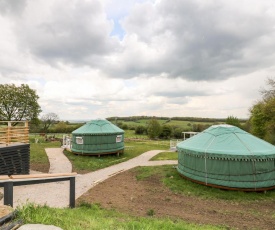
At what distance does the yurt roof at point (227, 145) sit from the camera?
1066 cm

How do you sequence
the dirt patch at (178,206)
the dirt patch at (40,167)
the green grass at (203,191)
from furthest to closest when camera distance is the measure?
the dirt patch at (40,167) → the green grass at (203,191) → the dirt patch at (178,206)

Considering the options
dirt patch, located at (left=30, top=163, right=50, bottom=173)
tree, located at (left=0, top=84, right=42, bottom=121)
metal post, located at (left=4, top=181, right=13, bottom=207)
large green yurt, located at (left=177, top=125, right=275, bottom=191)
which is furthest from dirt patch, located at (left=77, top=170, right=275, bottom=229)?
tree, located at (left=0, top=84, right=42, bottom=121)

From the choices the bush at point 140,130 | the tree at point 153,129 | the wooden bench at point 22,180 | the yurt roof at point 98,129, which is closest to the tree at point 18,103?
the yurt roof at point 98,129

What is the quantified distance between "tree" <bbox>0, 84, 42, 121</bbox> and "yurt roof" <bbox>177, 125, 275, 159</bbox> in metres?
29.9

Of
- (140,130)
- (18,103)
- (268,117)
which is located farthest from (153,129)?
(18,103)

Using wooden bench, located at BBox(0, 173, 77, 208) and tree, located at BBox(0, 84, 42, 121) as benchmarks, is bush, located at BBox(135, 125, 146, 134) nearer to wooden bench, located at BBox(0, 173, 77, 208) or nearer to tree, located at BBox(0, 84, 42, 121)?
tree, located at BBox(0, 84, 42, 121)

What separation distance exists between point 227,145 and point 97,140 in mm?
11810

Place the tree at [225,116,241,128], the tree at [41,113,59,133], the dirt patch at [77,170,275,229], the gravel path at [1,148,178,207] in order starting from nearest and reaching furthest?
the dirt patch at [77,170,275,229], the gravel path at [1,148,178,207], the tree at [225,116,241,128], the tree at [41,113,59,133]

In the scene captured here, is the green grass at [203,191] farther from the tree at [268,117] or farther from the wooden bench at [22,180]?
the tree at [268,117]

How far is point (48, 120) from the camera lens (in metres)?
49.8

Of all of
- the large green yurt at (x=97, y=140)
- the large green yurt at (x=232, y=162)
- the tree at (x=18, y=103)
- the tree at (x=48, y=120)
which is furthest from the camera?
the tree at (x=48, y=120)

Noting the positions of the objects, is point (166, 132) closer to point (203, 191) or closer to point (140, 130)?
point (140, 130)

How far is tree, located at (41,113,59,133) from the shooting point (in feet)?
160

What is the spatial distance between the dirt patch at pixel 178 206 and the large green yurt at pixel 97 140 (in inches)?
333
